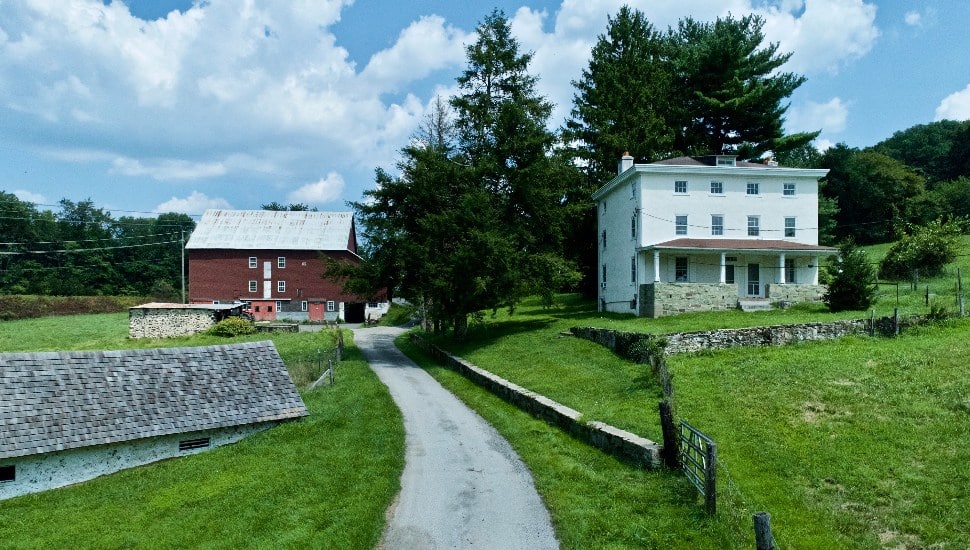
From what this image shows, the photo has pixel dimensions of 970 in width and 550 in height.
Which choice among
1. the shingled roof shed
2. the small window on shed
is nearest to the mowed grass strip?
the shingled roof shed

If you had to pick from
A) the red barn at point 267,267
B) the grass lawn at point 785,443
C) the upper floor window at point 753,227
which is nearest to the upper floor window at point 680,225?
the upper floor window at point 753,227

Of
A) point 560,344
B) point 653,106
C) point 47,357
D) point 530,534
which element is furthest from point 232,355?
point 653,106

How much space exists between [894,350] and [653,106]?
34.9m

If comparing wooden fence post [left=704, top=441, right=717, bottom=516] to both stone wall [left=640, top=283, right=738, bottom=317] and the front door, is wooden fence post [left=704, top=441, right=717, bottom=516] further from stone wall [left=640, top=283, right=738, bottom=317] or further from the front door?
the front door

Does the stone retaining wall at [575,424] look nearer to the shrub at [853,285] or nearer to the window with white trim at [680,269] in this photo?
the window with white trim at [680,269]

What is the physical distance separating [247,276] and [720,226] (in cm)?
4580

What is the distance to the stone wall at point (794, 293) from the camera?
3150 centimetres

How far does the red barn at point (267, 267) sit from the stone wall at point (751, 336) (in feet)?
144

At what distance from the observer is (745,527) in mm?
8914

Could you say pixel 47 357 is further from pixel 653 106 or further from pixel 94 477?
pixel 653 106

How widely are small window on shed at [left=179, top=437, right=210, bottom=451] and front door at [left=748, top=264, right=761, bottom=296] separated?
28330 millimetres

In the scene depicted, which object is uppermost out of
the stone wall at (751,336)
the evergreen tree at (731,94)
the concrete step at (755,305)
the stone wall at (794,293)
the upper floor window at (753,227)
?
the evergreen tree at (731,94)

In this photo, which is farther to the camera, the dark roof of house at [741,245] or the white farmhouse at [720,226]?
the white farmhouse at [720,226]

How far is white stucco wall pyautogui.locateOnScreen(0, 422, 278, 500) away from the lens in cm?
1530
